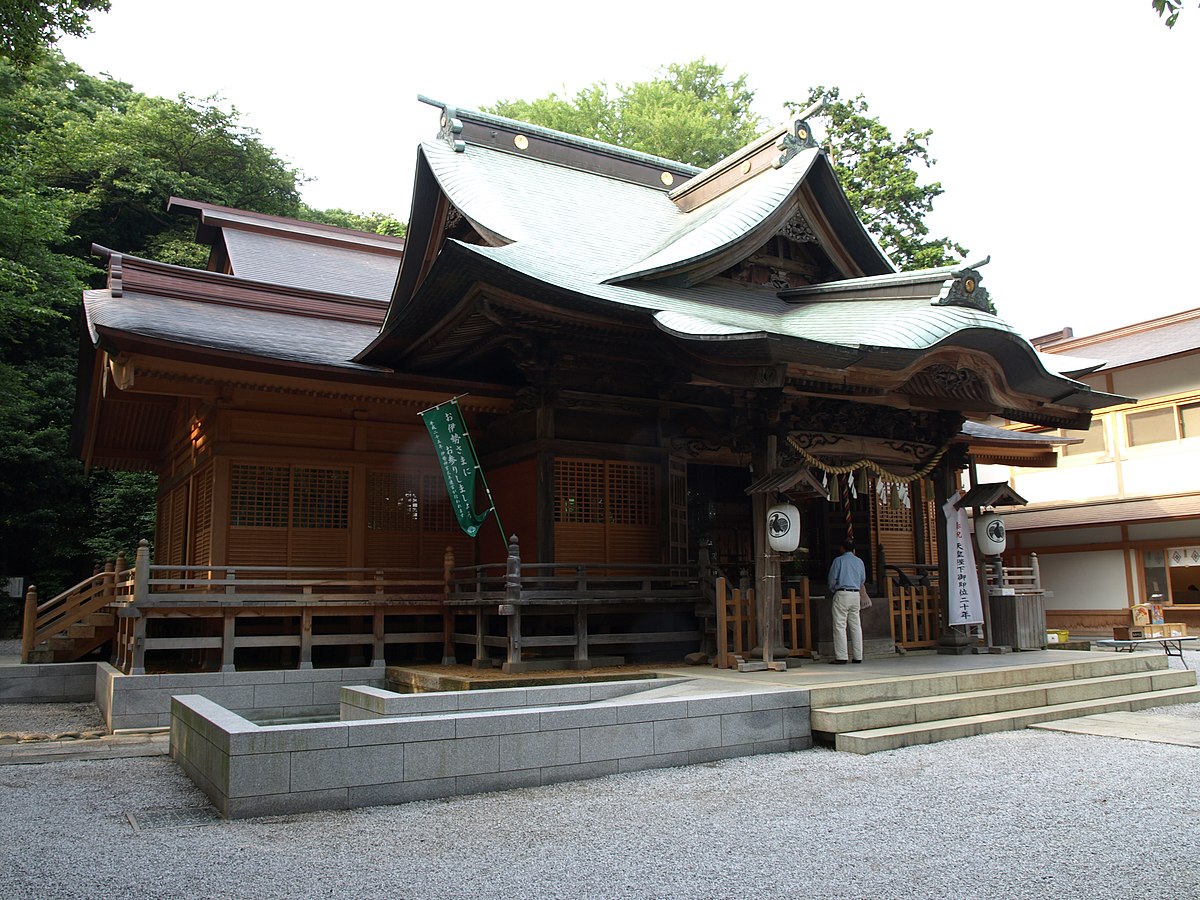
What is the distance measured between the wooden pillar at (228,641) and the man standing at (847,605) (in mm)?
6958

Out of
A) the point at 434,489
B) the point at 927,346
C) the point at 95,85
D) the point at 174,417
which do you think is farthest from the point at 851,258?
the point at 95,85

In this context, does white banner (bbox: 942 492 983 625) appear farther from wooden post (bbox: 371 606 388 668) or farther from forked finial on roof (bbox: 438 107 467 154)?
forked finial on roof (bbox: 438 107 467 154)

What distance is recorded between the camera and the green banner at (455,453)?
11.7 m

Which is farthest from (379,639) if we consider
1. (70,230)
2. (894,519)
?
(70,230)

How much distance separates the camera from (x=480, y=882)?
15.2ft

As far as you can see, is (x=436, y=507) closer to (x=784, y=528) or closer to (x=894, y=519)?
(x=784, y=528)

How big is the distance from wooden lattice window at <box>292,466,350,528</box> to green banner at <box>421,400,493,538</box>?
6.72ft

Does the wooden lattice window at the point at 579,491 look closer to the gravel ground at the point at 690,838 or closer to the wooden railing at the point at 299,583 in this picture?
the wooden railing at the point at 299,583

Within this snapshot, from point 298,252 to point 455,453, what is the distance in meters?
13.5

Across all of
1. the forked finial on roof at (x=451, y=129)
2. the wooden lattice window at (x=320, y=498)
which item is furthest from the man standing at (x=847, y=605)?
the forked finial on roof at (x=451, y=129)

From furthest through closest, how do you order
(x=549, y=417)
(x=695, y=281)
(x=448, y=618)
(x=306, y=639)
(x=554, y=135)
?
(x=554, y=135)
(x=695, y=281)
(x=448, y=618)
(x=549, y=417)
(x=306, y=639)

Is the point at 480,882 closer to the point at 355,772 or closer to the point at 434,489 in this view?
the point at 355,772

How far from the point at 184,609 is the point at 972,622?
381 inches

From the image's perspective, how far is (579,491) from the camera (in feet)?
40.3
